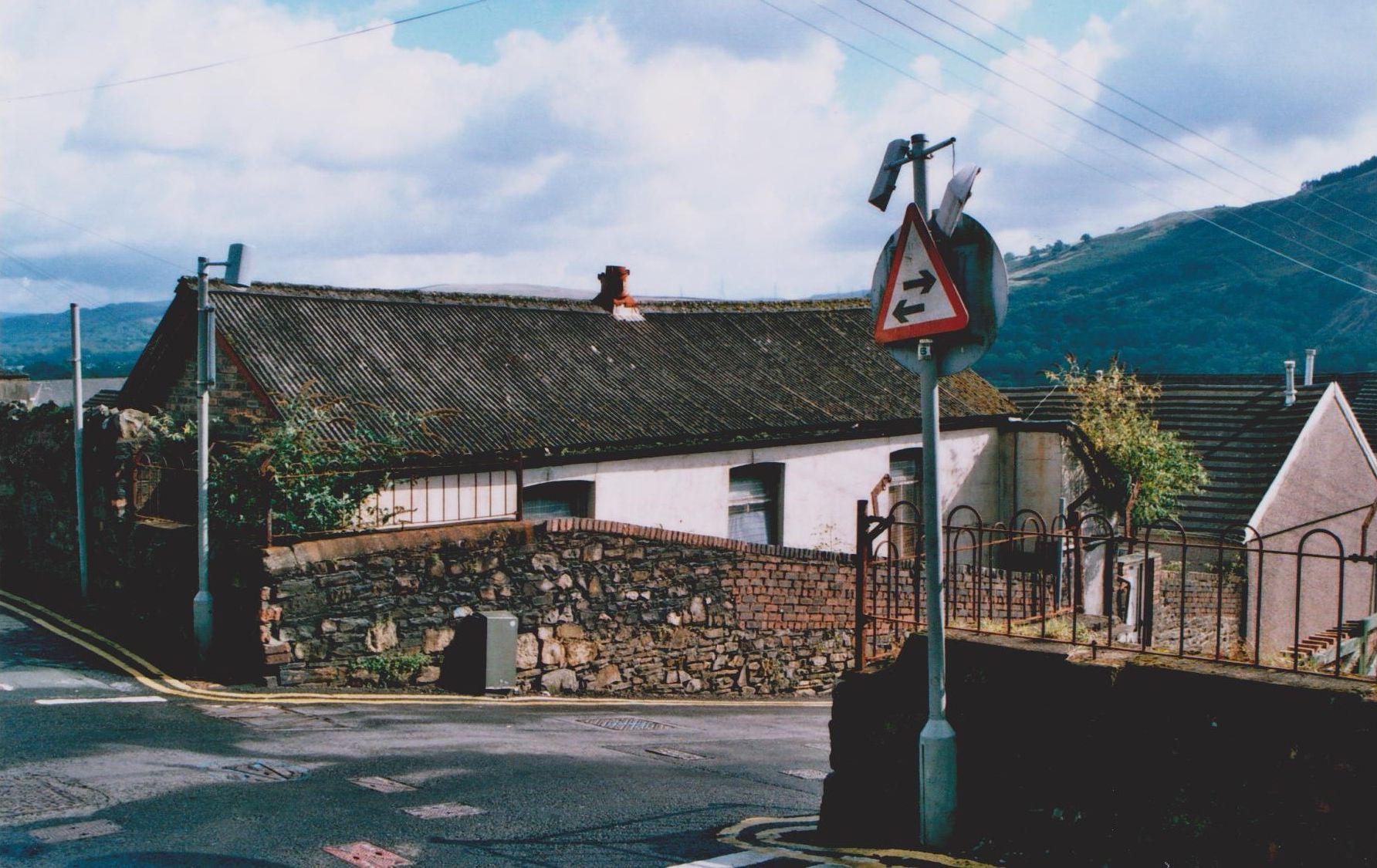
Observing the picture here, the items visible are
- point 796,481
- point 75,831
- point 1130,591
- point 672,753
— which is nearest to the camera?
point 75,831

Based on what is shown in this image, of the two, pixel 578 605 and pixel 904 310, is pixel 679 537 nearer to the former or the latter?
pixel 578 605

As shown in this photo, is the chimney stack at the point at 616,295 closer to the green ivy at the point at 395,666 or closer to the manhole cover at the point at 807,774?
the green ivy at the point at 395,666

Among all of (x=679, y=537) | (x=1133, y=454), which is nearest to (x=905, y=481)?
(x=1133, y=454)

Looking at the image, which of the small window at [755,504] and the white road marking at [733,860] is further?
the small window at [755,504]

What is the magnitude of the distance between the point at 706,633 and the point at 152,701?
7620 mm

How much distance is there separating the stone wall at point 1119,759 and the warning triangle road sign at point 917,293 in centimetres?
194

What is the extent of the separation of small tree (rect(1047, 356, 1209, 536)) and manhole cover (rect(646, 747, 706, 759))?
13679 mm

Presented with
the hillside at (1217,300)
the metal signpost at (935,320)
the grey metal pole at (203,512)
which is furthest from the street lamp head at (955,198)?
the hillside at (1217,300)

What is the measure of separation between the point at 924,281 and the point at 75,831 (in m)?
6.20

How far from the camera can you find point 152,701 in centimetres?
1163

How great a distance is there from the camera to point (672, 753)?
427 inches

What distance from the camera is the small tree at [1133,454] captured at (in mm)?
22922

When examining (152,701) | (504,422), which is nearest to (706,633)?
(504,422)

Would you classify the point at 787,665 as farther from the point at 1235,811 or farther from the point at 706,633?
the point at 1235,811
